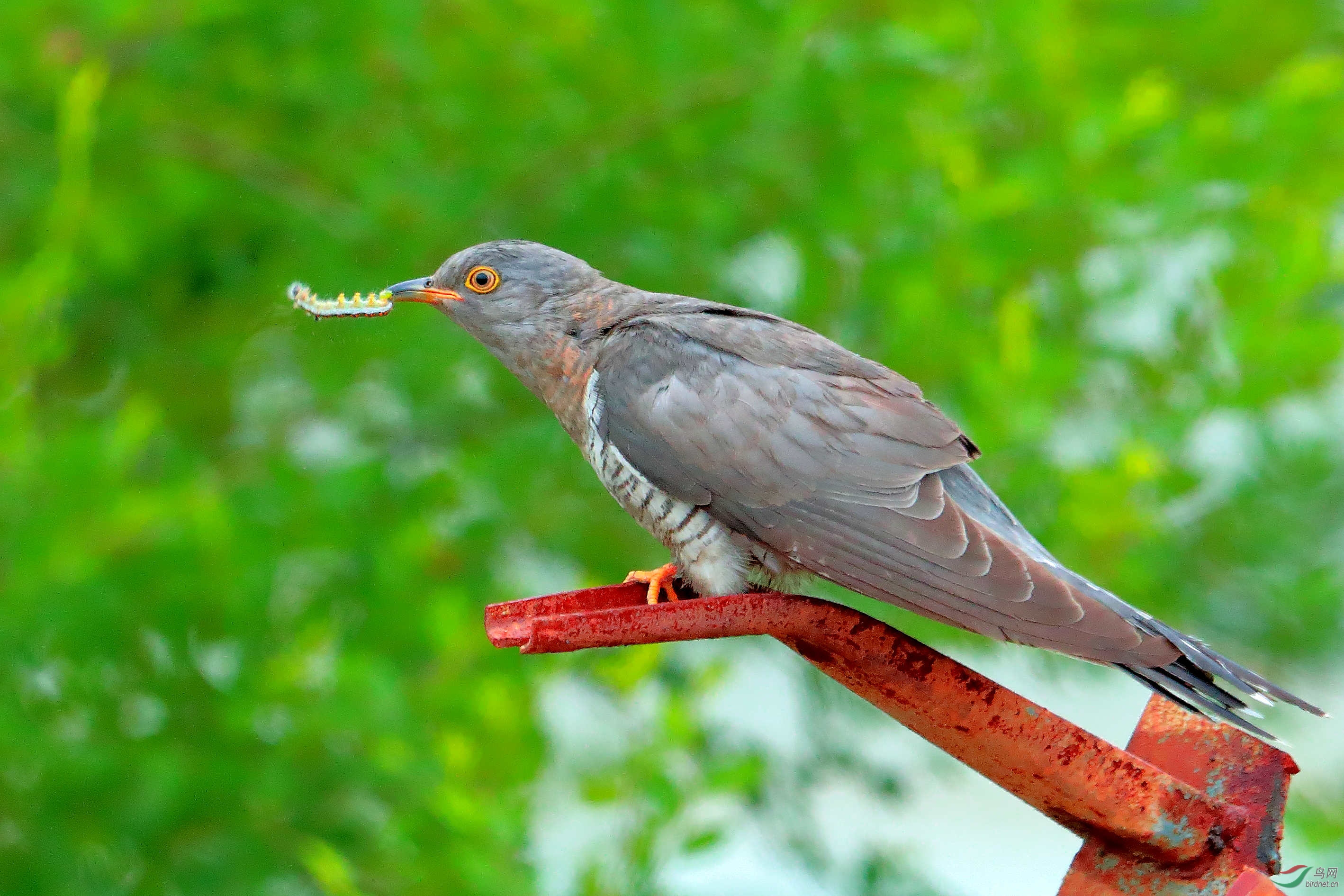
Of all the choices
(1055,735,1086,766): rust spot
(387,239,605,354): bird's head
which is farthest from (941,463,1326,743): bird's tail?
(387,239,605,354): bird's head

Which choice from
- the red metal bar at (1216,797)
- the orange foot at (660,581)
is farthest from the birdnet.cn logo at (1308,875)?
the orange foot at (660,581)

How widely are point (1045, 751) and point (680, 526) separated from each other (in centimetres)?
71

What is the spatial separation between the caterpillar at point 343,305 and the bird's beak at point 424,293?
1.1 inches

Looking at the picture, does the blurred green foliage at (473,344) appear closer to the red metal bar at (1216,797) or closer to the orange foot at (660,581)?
the orange foot at (660,581)

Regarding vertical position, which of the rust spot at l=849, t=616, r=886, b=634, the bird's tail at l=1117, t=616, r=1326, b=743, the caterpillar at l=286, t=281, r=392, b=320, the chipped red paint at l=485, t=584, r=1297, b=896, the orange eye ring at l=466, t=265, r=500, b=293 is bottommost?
the chipped red paint at l=485, t=584, r=1297, b=896

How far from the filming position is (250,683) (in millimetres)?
3162

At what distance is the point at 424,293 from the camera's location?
229 centimetres

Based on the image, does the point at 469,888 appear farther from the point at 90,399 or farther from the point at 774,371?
the point at 90,399

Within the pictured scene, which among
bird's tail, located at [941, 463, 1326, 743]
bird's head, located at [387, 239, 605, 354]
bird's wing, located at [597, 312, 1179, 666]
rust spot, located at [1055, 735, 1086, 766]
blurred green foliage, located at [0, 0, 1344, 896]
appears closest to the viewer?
rust spot, located at [1055, 735, 1086, 766]

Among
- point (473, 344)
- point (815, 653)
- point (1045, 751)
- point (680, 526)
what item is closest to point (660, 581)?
point (680, 526)

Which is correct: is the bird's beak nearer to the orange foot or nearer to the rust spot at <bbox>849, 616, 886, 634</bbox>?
the orange foot

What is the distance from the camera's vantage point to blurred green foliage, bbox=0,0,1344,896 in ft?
9.99

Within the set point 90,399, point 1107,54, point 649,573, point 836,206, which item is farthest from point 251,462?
point 1107,54

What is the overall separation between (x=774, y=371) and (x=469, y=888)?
58.0 inches
